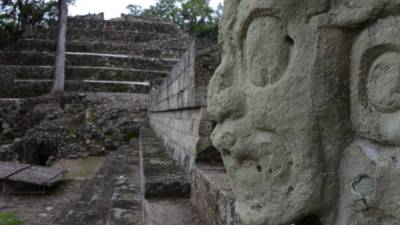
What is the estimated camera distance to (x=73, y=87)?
2173 cm

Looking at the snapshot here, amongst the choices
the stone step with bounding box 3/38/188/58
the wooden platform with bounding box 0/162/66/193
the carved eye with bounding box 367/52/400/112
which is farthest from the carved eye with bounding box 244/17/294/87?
the stone step with bounding box 3/38/188/58

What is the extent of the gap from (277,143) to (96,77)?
21.8 metres

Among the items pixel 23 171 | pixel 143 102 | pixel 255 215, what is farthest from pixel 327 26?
pixel 143 102

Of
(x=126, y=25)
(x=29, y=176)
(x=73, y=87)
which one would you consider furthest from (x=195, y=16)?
(x=29, y=176)

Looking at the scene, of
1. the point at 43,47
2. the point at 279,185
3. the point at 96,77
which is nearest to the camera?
the point at 279,185

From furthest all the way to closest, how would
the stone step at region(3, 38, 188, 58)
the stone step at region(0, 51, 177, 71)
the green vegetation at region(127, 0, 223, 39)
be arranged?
1. the green vegetation at region(127, 0, 223, 39)
2. the stone step at region(3, 38, 188, 58)
3. the stone step at region(0, 51, 177, 71)

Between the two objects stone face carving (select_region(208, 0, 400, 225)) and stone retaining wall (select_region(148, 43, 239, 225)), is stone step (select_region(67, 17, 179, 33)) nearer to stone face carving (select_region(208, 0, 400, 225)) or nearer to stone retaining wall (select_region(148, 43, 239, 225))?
stone retaining wall (select_region(148, 43, 239, 225))

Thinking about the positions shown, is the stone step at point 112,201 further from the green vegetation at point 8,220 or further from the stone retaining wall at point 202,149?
the stone retaining wall at point 202,149

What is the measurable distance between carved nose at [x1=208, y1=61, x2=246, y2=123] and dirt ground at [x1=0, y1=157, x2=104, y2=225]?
17.5 ft

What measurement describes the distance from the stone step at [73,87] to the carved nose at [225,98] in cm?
1976

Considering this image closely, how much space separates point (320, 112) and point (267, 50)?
0.85 feet

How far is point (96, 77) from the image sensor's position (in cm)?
2202

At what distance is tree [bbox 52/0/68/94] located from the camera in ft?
69.4

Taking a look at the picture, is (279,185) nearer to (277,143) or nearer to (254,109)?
(277,143)
